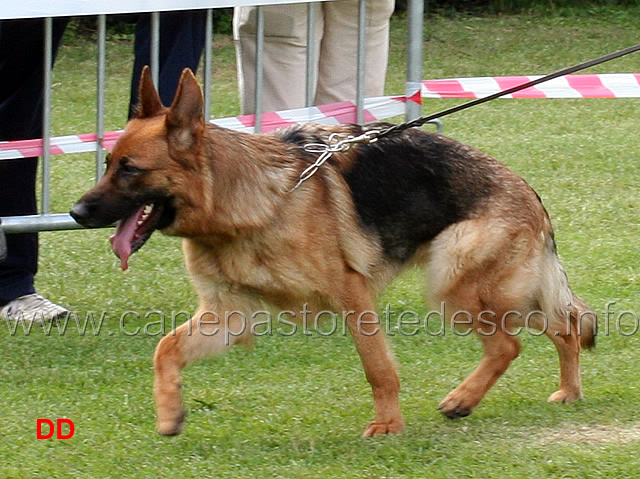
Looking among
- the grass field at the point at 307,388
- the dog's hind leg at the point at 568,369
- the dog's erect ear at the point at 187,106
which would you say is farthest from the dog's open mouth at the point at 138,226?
the dog's hind leg at the point at 568,369

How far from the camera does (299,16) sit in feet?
19.3

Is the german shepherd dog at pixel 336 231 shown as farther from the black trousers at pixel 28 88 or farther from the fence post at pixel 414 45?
the black trousers at pixel 28 88

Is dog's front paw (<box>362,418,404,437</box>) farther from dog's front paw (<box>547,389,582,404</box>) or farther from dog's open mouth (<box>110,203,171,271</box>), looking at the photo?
dog's open mouth (<box>110,203,171,271</box>)

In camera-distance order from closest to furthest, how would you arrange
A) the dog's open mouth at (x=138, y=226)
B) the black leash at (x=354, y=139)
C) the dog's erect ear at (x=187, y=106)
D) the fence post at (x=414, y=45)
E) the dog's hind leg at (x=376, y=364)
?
the dog's erect ear at (x=187, y=106)
the dog's open mouth at (x=138, y=226)
the dog's hind leg at (x=376, y=364)
the black leash at (x=354, y=139)
the fence post at (x=414, y=45)

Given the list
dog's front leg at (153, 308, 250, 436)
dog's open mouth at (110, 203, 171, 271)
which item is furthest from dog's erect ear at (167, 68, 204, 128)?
dog's front leg at (153, 308, 250, 436)

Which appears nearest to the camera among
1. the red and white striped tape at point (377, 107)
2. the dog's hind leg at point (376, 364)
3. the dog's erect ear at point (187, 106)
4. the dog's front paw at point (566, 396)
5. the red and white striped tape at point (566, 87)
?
the dog's erect ear at point (187, 106)

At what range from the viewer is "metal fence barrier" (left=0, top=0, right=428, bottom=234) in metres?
4.85

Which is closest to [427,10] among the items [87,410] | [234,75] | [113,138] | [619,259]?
[234,75]

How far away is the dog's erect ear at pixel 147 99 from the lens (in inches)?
163

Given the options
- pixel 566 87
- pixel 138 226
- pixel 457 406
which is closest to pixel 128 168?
pixel 138 226

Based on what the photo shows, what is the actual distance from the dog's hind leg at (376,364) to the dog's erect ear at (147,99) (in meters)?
0.96

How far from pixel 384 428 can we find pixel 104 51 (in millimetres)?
2209

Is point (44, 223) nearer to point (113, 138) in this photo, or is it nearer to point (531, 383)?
point (113, 138)

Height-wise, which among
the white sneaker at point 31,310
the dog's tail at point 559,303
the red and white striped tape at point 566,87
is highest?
the red and white striped tape at point 566,87
